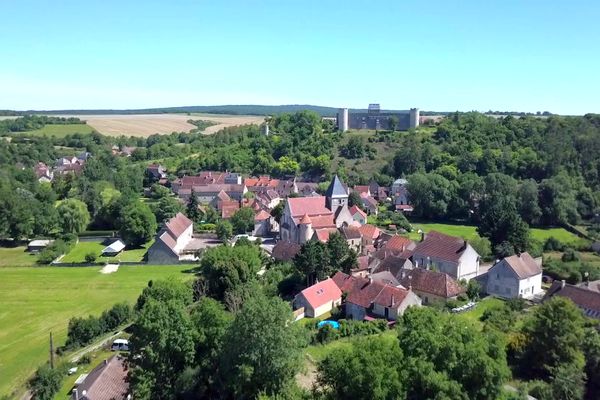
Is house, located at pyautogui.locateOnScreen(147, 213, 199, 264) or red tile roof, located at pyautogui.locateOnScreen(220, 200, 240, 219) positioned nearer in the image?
house, located at pyautogui.locateOnScreen(147, 213, 199, 264)

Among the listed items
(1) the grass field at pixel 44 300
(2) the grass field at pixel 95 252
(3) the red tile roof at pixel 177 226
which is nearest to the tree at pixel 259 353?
(1) the grass field at pixel 44 300

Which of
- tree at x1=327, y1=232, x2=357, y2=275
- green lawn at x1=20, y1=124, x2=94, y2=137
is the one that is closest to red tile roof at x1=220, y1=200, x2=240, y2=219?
tree at x1=327, y1=232, x2=357, y2=275

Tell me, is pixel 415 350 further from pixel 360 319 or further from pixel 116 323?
pixel 116 323

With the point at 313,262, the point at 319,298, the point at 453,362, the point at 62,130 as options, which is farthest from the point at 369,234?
the point at 62,130

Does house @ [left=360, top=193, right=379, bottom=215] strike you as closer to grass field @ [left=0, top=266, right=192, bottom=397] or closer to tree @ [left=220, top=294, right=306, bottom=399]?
grass field @ [left=0, top=266, right=192, bottom=397]

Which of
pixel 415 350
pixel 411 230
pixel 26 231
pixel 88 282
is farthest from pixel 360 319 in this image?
pixel 26 231

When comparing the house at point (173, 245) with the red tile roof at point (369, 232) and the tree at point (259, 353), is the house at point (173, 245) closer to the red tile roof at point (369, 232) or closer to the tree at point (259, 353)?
the red tile roof at point (369, 232)
